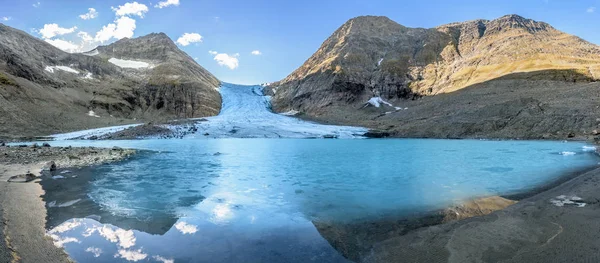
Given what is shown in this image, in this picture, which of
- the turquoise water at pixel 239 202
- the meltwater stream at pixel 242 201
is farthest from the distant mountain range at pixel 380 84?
the turquoise water at pixel 239 202

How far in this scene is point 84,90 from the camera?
81.8m

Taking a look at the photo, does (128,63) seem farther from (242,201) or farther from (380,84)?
(242,201)

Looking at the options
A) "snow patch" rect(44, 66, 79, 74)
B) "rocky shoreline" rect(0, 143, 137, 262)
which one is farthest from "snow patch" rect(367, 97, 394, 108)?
"snow patch" rect(44, 66, 79, 74)

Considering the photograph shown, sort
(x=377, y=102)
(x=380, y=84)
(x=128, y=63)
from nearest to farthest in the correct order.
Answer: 1. (x=377, y=102)
2. (x=380, y=84)
3. (x=128, y=63)

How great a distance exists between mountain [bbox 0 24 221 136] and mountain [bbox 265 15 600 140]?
1090 inches

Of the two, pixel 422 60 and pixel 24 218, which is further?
pixel 422 60

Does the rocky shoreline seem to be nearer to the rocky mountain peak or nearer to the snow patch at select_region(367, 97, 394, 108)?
the snow patch at select_region(367, 97, 394, 108)

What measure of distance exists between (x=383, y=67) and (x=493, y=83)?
118 feet

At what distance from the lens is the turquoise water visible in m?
6.27

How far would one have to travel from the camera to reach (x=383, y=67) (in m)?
93.9

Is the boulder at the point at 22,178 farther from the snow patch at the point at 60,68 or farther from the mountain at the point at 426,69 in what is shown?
the snow patch at the point at 60,68

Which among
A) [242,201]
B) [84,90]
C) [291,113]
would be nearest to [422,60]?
[291,113]

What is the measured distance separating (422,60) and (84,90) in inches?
3444

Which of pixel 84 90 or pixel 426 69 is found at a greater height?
pixel 426 69
